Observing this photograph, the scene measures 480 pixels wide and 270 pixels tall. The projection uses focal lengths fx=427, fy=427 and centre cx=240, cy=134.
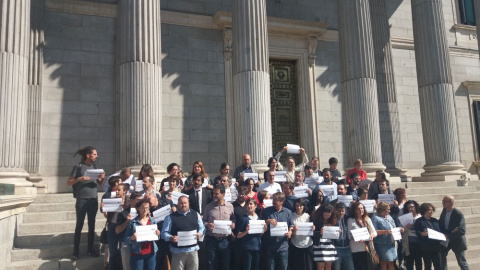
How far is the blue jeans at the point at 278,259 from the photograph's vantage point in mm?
7859

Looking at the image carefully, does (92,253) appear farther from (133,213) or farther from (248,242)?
(248,242)

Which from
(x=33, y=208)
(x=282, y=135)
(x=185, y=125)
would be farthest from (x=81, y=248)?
(x=282, y=135)

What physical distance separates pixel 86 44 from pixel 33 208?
776 cm

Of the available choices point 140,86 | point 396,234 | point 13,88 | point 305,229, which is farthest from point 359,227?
point 13,88

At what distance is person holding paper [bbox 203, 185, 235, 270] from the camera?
307 inches

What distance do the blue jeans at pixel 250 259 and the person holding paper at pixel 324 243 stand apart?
3.50ft

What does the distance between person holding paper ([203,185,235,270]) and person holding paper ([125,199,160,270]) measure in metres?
1.03

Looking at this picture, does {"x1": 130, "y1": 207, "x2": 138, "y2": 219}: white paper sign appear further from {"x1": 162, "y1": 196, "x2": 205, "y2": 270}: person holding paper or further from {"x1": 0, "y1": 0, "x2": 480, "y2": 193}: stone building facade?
{"x1": 0, "y1": 0, "x2": 480, "y2": 193}: stone building facade

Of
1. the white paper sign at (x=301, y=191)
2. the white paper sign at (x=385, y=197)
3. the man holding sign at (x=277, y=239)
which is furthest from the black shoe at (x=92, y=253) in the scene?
the white paper sign at (x=385, y=197)

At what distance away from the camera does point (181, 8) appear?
17891 mm

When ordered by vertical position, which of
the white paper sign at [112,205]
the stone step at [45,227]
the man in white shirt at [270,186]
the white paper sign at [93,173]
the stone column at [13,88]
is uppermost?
the stone column at [13,88]

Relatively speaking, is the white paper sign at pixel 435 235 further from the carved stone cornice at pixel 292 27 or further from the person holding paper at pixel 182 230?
the carved stone cornice at pixel 292 27

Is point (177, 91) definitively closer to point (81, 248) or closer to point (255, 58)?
point (255, 58)

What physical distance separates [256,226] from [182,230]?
1.34 m
